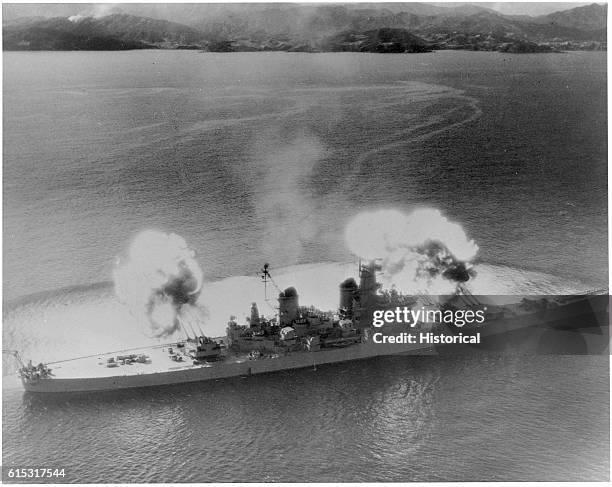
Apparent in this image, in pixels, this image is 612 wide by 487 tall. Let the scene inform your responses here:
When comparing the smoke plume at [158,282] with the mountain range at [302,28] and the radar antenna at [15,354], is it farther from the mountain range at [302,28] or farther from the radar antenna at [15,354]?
the mountain range at [302,28]

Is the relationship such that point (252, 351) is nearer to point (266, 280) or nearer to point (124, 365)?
point (266, 280)

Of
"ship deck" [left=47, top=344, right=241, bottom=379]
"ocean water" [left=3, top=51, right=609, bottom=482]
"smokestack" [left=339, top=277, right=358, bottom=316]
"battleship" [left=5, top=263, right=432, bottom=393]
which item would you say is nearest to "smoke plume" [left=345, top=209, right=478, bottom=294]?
"ocean water" [left=3, top=51, right=609, bottom=482]

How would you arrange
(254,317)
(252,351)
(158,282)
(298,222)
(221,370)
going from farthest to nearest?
1. (298,222)
2. (254,317)
3. (158,282)
4. (252,351)
5. (221,370)

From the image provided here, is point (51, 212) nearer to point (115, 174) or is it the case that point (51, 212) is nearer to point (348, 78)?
point (115, 174)

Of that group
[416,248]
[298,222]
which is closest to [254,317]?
[298,222]

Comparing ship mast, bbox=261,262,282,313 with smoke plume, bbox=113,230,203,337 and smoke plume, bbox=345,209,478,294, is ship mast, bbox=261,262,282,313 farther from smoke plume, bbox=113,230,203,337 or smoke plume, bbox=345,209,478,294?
smoke plume, bbox=345,209,478,294

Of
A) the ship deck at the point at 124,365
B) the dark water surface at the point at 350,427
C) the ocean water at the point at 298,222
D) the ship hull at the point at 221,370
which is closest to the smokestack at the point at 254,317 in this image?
the ocean water at the point at 298,222
